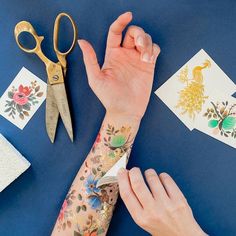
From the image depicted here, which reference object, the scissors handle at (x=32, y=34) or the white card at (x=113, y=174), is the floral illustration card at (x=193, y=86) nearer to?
the white card at (x=113, y=174)

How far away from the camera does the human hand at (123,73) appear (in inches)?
39.8

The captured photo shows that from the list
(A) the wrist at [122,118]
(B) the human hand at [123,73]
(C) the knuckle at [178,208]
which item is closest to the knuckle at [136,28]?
(B) the human hand at [123,73]

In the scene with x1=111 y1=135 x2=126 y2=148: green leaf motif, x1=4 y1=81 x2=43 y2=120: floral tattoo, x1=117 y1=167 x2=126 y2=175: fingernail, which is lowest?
x1=117 y1=167 x2=126 y2=175: fingernail

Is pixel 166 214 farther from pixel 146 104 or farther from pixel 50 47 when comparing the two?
pixel 50 47

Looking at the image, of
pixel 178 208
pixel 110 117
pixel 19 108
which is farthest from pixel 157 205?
pixel 19 108

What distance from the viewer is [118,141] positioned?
103cm

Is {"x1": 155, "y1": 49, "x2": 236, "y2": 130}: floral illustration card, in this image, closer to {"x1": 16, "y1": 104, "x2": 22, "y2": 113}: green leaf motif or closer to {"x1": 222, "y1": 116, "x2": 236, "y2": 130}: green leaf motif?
{"x1": 222, "y1": 116, "x2": 236, "y2": 130}: green leaf motif

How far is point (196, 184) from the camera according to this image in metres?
1.09

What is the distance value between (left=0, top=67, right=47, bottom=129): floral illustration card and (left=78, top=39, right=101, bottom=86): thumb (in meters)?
0.17

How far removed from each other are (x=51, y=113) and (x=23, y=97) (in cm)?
11

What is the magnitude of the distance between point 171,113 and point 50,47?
395mm

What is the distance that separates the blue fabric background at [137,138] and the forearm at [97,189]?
6 cm

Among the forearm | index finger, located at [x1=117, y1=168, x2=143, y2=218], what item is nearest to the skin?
the forearm

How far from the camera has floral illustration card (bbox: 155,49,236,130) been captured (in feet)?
3.54
